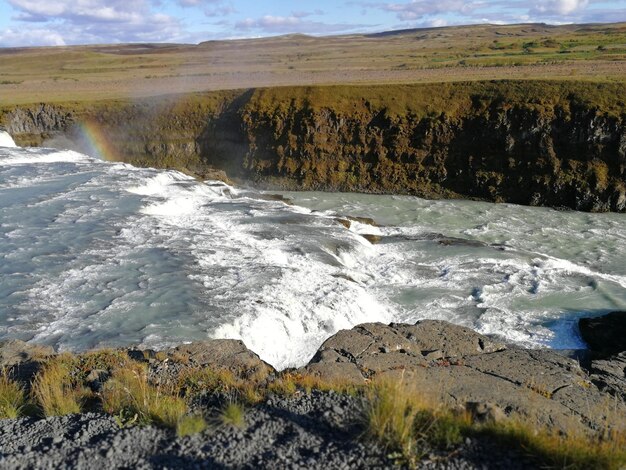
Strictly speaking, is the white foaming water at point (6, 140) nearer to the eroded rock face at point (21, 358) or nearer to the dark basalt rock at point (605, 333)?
the eroded rock face at point (21, 358)

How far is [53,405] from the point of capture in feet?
22.2

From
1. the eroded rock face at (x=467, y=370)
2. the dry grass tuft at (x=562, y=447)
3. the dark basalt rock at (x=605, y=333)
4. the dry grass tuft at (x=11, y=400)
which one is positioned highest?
the dry grass tuft at (x=562, y=447)

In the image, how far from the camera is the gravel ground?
536 cm

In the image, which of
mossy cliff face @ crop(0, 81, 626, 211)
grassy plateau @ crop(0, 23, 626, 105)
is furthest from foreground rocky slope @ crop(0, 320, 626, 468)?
grassy plateau @ crop(0, 23, 626, 105)

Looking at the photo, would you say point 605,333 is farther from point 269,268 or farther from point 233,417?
point 233,417

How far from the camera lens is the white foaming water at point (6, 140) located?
35.1 metres

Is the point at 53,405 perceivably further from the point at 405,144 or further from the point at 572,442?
the point at 405,144

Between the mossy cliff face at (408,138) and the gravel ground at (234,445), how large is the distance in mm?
21510

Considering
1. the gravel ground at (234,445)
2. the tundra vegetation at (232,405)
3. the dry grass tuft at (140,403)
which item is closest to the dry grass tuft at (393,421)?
the tundra vegetation at (232,405)

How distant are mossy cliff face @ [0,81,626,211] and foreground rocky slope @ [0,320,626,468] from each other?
648 inches

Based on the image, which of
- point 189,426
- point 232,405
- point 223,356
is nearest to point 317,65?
point 223,356

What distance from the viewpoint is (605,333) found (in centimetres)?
1226

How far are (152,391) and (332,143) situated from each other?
77.5ft

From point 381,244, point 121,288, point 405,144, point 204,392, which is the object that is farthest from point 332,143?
point 204,392
